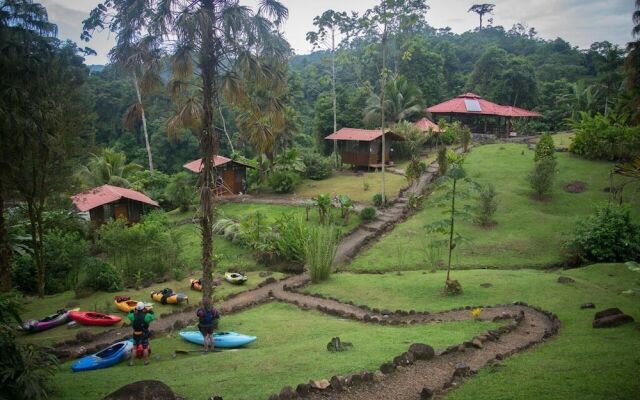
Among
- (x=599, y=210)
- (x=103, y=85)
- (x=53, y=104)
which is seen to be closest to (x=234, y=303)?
(x=53, y=104)

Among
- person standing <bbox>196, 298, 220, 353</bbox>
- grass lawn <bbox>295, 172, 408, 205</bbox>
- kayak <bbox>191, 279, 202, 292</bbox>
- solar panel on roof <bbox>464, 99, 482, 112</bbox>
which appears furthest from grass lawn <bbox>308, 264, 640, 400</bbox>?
solar panel on roof <bbox>464, 99, 482, 112</bbox>

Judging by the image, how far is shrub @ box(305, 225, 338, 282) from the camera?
1906cm

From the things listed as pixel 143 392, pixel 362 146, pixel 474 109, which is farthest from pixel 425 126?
pixel 143 392

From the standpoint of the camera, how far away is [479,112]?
45281mm

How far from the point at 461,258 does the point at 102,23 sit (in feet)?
56.3

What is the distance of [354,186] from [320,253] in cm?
1532

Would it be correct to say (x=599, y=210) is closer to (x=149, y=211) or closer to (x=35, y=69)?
(x=35, y=69)

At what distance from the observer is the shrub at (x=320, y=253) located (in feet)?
62.5

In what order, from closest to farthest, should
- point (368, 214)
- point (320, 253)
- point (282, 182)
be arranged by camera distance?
1. point (320, 253)
2. point (368, 214)
3. point (282, 182)

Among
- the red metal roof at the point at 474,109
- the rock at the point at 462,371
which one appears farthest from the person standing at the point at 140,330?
the red metal roof at the point at 474,109

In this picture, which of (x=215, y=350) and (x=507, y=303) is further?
(x=507, y=303)

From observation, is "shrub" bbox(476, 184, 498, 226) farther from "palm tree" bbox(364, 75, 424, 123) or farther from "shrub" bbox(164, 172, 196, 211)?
"palm tree" bbox(364, 75, 424, 123)

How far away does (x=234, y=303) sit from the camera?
1712cm

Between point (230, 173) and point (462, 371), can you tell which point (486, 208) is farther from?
point (230, 173)
